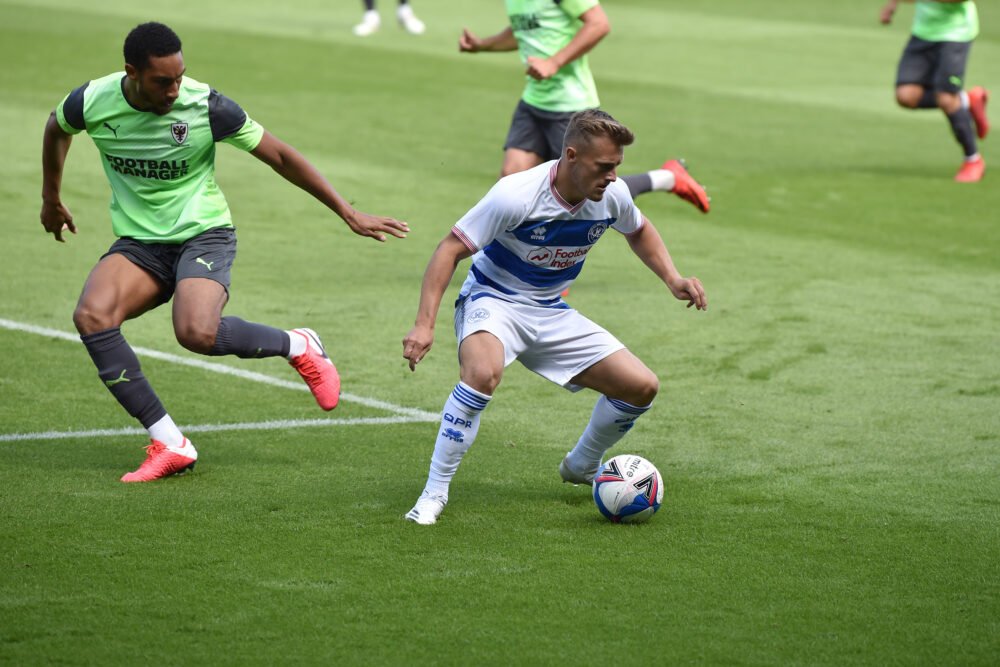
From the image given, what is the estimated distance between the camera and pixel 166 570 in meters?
6.03

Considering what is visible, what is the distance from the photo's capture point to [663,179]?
11.4 m

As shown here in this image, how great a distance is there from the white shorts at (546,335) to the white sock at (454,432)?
35 centimetres

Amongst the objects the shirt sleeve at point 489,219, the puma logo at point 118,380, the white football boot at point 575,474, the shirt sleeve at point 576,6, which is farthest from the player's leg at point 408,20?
the shirt sleeve at point 489,219

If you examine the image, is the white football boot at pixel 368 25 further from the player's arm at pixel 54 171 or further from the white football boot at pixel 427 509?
the white football boot at pixel 427 509

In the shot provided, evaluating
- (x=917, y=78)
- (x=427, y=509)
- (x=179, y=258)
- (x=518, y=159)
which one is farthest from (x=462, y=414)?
(x=917, y=78)

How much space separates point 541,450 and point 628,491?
1.37m

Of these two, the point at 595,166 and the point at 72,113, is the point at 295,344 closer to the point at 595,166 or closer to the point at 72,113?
the point at 72,113

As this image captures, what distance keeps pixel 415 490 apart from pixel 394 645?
1.92 meters

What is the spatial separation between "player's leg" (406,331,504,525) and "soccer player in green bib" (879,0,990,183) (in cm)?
1088

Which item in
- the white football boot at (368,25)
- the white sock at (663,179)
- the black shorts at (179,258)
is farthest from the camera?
the white football boot at (368,25)

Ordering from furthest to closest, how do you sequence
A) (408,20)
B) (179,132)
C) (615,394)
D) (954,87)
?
(408,20)
(954,87)
(179,132)
(615,394)

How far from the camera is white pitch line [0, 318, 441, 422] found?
8758 mm

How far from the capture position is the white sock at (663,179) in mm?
11391

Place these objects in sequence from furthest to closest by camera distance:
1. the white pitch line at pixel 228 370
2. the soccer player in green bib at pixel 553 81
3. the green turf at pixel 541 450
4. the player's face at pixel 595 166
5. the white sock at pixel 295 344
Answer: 1. the soccer player in green bib at pixel 553 81
2. the white pitch line at pixel 228 370
3. the white sock at pixel 295 344
4. the player's face at pixel 595 166
5. the green turf at pixel 541 450
